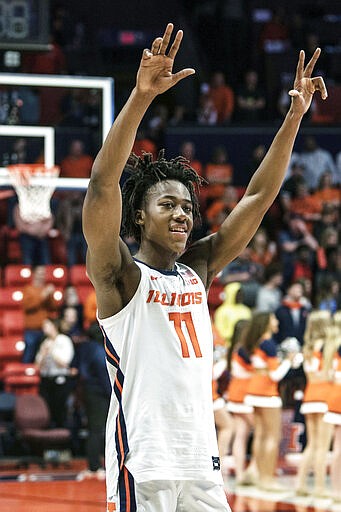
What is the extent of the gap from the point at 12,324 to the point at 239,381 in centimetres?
504

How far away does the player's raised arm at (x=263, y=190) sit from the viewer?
428 cm

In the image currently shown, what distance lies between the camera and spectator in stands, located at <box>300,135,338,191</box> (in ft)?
52.8

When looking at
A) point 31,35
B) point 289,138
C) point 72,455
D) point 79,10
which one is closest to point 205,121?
point 79,10

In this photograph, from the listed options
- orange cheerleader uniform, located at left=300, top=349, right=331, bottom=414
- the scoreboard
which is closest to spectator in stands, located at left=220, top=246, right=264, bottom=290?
orange cheerleader uniform, located at left=300, top=349, right=331, bottom=414

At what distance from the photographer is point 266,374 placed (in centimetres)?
1025

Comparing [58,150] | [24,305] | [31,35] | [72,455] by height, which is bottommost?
[72,455]

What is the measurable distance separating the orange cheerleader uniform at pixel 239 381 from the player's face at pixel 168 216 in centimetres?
644

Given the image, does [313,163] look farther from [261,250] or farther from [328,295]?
[328,295]

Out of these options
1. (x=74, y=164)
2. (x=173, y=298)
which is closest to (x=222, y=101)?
(x=74, y=164)

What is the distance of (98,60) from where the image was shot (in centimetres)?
1956

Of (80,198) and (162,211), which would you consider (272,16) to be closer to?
(80,198)

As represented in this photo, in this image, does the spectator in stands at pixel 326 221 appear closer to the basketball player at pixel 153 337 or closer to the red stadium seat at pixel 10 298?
the red stadium seat at pixel 10 298

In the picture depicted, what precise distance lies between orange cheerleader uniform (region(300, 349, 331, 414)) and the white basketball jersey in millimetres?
6108

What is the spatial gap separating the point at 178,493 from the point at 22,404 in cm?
878
